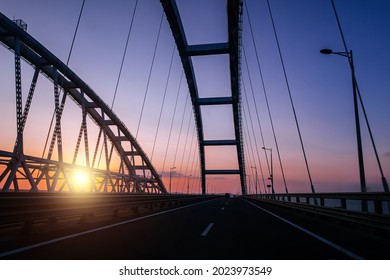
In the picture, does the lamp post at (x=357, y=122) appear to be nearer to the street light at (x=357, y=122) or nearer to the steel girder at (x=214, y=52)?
the street light at (x=357, y=122)

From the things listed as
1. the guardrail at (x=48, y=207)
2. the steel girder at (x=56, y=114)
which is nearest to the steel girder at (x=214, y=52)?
the steel girder at (x=56, y=114)

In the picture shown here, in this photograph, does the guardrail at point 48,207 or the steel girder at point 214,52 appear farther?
the steel girder at point 214,52

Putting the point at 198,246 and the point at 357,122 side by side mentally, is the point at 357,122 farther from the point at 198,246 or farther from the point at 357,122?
the point at 198,246

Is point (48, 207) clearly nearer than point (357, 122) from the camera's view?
Yes

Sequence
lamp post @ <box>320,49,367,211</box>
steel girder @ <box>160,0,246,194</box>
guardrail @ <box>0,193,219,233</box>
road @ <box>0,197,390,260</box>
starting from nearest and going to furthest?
1. road @ <box>0,197,390,260</box>
2. guardrail @ <box>0,193,219,233</box>
3. lamp post @ <box>320,49,367,211</box>
4. steel girder @ <box>160,0,246,194</box>

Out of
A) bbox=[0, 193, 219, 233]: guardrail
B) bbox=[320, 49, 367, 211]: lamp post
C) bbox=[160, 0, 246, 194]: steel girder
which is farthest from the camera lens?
bbox=[160, 0, 246, 194]: steel girder

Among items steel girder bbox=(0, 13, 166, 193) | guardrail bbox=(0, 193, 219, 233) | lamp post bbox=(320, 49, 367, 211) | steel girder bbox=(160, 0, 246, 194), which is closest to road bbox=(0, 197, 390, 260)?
guardrail bbox=(0, 193, 219, 233)

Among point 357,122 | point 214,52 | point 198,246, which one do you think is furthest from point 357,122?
point 214,52

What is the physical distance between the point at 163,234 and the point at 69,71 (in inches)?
907

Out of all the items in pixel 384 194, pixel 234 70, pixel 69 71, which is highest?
pixel 234 70

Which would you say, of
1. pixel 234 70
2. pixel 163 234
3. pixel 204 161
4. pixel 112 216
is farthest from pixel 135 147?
pixel 163 234

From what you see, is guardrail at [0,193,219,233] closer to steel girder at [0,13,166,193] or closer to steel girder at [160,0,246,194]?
steel girder at [0,13,166,193]

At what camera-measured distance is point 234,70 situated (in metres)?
38.8
